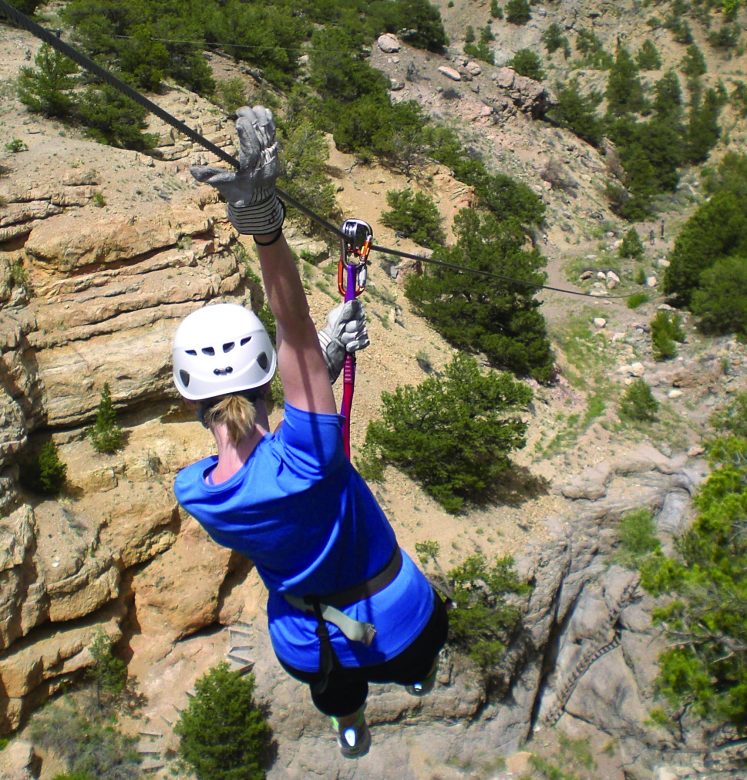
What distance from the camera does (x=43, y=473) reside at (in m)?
8.64

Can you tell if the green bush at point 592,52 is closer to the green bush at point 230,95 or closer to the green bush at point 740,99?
the green bush at point 740,99

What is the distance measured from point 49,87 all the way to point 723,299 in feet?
55.3

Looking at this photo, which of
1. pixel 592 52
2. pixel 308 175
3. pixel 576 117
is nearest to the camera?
pixel 308 175

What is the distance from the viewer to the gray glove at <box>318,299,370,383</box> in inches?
103

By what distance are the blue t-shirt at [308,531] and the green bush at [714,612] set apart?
7192 millimetres

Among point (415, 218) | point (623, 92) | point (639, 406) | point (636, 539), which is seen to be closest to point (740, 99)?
point (623, 92)

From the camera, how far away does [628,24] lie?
4572 centimetres

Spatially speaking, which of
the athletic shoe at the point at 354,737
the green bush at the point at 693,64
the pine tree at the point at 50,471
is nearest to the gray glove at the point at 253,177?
the athletic shoe at the point at 354,737

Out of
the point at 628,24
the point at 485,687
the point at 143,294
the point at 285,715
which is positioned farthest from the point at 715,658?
the point at 628,24

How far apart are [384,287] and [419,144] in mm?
7582

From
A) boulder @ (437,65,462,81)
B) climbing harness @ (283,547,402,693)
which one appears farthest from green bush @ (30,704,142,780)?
boulder @ (437,65,462,81)

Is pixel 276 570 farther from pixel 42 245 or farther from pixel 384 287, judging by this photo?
pixel 384 287

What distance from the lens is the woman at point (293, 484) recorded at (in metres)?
1.84

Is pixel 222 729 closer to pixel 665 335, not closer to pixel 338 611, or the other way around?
pixel 338 611
